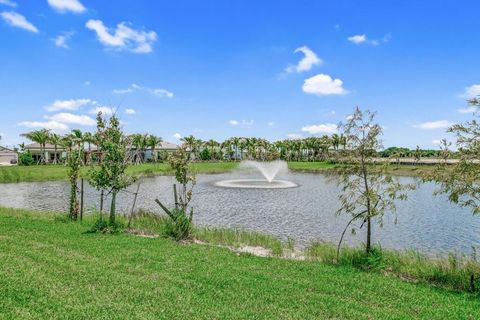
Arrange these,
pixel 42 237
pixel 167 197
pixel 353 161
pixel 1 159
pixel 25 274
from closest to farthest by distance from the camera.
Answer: pixel 25 274, pixel 353 161, pixel 42 237, pixel 167 197, pixel 1 159

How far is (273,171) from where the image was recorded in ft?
246

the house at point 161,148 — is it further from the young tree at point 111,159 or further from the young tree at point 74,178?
the young tree at point 111,159

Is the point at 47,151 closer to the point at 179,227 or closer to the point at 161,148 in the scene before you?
the point at 161,148

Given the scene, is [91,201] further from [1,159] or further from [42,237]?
[1,159]

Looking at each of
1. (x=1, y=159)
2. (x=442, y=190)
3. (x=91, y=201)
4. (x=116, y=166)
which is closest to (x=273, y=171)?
(x=91, y=201)

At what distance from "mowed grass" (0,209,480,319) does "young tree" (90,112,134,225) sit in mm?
4551

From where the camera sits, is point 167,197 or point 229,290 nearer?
point 229,290

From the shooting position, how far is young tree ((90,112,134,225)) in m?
19.3

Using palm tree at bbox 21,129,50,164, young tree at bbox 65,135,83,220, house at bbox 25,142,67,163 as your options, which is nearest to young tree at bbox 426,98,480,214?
young tree at bbox 65,135,83,220

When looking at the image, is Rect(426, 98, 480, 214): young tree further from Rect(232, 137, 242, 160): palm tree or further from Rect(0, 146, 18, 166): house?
Rect(232, 137, 242, 160): palm tree

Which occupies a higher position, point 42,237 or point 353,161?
point 353,161

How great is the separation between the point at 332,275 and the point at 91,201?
97.3 ft

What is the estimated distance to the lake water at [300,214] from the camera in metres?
22.6

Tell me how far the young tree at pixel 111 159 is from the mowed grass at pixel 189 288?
4.55m
